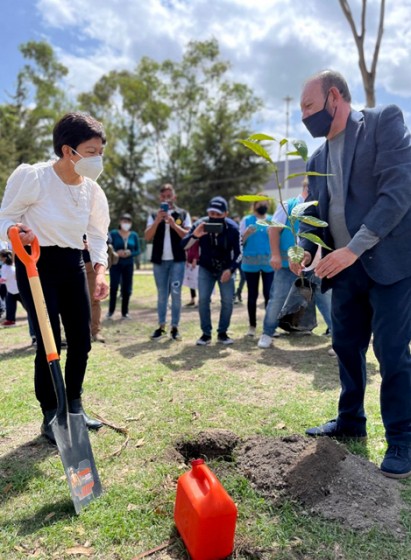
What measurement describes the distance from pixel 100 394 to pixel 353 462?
237cm

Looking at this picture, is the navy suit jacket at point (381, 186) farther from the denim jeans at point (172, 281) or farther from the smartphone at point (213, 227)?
the denim jeans at point (172, 281)

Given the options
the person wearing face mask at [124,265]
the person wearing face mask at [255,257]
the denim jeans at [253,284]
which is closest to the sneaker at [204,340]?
the denim jeans at [253,284]

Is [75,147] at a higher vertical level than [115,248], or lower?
higher

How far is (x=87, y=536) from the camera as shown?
6.93ft

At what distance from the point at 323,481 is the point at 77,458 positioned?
4.28 feet

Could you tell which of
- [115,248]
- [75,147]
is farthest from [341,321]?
[115,248]

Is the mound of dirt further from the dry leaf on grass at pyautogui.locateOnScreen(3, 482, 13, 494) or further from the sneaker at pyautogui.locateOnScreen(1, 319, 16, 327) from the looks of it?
the sneaker at pyautogui.locateOnScreen(1, 319, 16, 327)

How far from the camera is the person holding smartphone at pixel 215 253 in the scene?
5.95 metres

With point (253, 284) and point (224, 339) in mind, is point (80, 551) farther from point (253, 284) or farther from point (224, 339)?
point (253, 284)

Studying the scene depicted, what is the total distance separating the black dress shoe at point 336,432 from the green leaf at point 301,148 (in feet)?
5.86

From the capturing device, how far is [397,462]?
8.19 ft

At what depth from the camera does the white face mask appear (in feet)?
9.10

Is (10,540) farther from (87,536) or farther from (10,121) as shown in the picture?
(10,121)

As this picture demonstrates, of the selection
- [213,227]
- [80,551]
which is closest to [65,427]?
[80,551]
